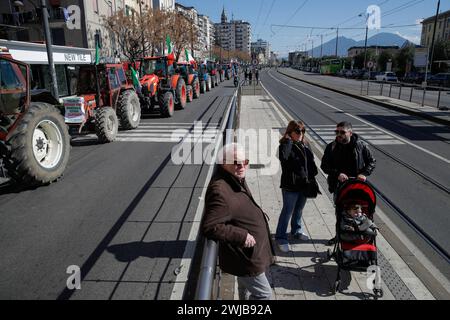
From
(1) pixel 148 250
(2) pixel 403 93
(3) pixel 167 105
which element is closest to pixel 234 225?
(1) pixel 148 250

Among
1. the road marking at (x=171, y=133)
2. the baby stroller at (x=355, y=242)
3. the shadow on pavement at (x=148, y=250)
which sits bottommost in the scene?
the shadow on pavement at (x=148, y=250)

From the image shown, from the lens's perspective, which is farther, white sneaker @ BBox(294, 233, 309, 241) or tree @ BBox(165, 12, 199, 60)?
tree @ BBox(165, 12, 199, 60)

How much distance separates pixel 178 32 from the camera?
40.9 m

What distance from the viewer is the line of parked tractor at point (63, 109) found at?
6.60 meters

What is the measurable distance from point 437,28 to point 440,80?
54123 mm

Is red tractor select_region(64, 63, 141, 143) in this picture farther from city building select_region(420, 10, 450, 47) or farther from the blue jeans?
city building select_region(420, 10, 450, 47)

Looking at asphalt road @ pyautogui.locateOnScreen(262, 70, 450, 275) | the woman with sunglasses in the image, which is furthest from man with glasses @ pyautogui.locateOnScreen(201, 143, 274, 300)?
asphalt road @ pyautogui.locateOnScreen(262, 70, 450, 275)

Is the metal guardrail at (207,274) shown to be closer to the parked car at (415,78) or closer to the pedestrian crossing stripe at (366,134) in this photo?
the pedestrian crossing stripe at (366,134)

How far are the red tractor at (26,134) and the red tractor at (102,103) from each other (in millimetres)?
2257

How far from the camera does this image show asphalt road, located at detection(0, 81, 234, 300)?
4012 millimetres

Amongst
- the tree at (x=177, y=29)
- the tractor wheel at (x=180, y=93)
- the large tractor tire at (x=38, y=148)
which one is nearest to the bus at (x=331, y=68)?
the tree at (x=177, y=29)

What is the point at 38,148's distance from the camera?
7246 millimetres

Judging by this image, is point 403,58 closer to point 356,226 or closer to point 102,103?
point 102,103
